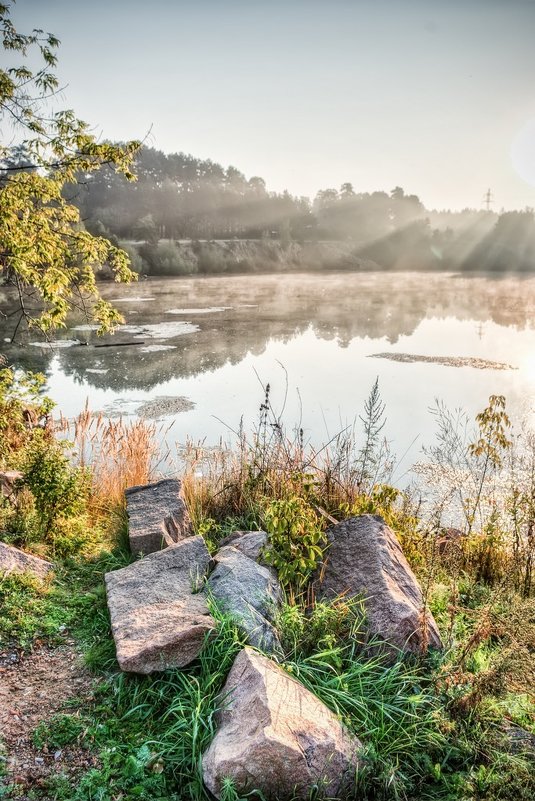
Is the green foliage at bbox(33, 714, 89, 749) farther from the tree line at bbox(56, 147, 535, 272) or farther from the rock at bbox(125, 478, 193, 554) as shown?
the tree line at bbox(56, 147, 535, 272)

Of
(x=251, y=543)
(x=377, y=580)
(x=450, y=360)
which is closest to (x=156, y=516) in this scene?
(x=251, y=543)

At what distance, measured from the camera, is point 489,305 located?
A: 101 feet

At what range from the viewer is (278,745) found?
2.60 metres

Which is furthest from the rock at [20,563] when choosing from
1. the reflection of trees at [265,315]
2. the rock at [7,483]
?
the reflection of trees at [265,315]

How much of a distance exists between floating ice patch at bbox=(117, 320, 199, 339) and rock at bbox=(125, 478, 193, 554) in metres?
15.2

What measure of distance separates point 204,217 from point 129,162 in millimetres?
62372

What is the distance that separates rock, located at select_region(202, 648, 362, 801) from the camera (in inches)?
103

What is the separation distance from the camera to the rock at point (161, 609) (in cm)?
332

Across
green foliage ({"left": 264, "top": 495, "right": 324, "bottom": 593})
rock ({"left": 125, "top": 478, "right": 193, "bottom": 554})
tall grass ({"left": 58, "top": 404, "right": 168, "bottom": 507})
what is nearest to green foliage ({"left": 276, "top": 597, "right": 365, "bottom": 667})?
green foliage ({"left": 264, "top": 495, "right": 324, "bottom": 593})

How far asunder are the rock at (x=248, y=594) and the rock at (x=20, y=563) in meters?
1.55

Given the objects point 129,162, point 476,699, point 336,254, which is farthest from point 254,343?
point 336,254

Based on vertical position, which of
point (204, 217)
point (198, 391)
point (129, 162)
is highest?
point (204, 217)

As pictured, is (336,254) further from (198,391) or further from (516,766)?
(516,766)

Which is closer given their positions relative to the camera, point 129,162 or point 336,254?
point 129,162
